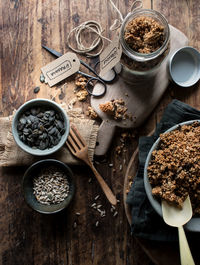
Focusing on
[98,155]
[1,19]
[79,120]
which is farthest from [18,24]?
[98,155]

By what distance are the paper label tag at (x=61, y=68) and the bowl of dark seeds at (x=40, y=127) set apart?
18cm

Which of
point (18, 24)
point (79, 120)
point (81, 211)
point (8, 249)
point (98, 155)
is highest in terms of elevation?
point (18, 24)

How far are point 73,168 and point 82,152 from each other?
0.43 ft

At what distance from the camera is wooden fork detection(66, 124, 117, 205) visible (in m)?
1.65

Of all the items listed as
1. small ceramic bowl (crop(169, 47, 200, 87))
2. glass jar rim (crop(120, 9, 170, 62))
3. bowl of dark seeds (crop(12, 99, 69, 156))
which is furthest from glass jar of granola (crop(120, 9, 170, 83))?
bowl of dark seeds (crop(12, 99, 69, 156))

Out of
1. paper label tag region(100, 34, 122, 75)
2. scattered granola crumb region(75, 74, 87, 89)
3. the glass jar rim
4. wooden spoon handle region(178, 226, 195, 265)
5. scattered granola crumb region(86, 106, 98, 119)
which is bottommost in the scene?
wooden spoon handle region(178, 226, 195, 265)

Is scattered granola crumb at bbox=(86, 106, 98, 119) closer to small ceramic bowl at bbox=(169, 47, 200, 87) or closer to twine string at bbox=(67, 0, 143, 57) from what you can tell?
twine string at bbox=(67, 0, 143, 57)

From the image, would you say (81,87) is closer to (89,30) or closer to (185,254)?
(89,30)

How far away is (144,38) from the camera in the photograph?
1.44 m

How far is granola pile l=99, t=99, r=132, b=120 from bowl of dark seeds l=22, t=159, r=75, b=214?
0.37m

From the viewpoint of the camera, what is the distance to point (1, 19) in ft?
5.88

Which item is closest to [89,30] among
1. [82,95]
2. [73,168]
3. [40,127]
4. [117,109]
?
[82,95]

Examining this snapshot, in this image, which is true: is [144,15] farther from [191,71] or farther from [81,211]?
[81,211]

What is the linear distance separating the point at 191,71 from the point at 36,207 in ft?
3.63
